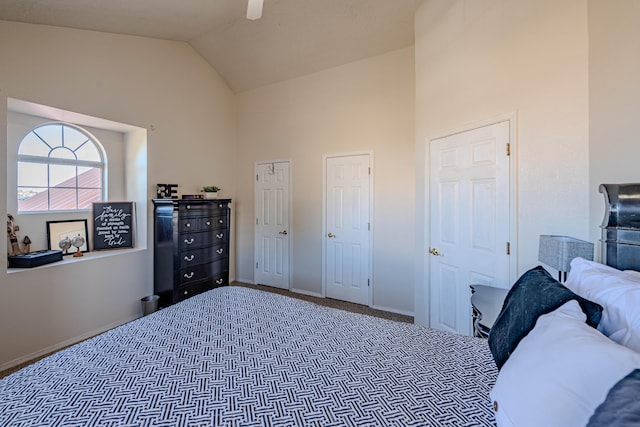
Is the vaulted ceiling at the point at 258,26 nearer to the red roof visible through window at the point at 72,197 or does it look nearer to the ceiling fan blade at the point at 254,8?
the ceiling fan blade at the point at 254,8

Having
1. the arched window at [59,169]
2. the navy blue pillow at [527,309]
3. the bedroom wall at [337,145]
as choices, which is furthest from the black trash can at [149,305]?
the navy blue pillow at [527,309]

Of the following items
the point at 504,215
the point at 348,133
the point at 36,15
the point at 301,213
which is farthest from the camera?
the point at 301,213

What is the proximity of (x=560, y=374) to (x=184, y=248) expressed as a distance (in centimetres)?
346

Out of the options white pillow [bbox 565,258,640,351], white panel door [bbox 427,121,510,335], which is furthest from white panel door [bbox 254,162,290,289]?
white pillow [bbox 565,258,640,351]

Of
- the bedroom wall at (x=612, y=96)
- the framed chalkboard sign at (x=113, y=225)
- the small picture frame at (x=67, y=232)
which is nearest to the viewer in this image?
the bedroom wall at (x=612, y=96)

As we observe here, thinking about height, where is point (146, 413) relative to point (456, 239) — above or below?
below

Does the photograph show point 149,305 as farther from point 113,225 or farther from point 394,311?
point 394,311

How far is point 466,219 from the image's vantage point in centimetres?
233

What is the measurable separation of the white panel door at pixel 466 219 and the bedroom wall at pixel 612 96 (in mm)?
508

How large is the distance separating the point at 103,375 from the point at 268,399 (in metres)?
0.66

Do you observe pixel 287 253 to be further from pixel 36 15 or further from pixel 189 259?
pixel 36 15

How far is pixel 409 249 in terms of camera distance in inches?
134

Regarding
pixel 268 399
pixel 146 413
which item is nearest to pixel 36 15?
pixel 146 413

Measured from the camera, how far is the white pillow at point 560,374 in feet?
1.90
